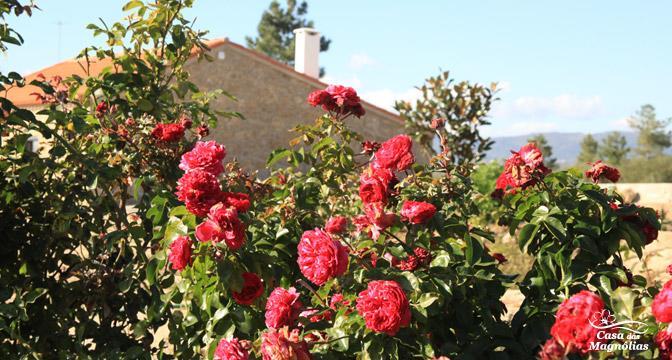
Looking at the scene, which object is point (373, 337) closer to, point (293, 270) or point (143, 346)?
point (293, 270)

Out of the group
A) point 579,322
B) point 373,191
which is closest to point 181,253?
point 373,191

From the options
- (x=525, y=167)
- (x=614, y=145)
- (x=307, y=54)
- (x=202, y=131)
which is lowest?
(x=614, y=145)

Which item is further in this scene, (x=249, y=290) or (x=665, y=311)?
(x=249, y=290)

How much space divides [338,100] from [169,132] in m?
0.66

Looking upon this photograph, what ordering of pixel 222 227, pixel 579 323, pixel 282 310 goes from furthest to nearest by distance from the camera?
pixel 222 227 → pixel 282 310 → pixel 579 323

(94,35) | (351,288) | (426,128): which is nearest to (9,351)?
(94,35)

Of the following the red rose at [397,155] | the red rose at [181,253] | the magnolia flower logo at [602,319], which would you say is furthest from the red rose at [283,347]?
the red rose at [397,155]

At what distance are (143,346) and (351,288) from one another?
4.61 ft

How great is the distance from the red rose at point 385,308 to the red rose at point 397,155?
586 millimetres

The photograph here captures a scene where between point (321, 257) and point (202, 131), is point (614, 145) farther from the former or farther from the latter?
point (321, 257)

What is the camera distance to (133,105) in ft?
11.5

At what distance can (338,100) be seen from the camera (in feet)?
10.1

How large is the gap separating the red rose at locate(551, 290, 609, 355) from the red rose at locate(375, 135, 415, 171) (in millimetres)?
976

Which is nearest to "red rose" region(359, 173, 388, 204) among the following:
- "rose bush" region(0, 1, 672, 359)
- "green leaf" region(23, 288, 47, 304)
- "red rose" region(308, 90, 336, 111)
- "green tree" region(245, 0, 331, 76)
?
"rose bush" region(0, 1, 672, 359)
